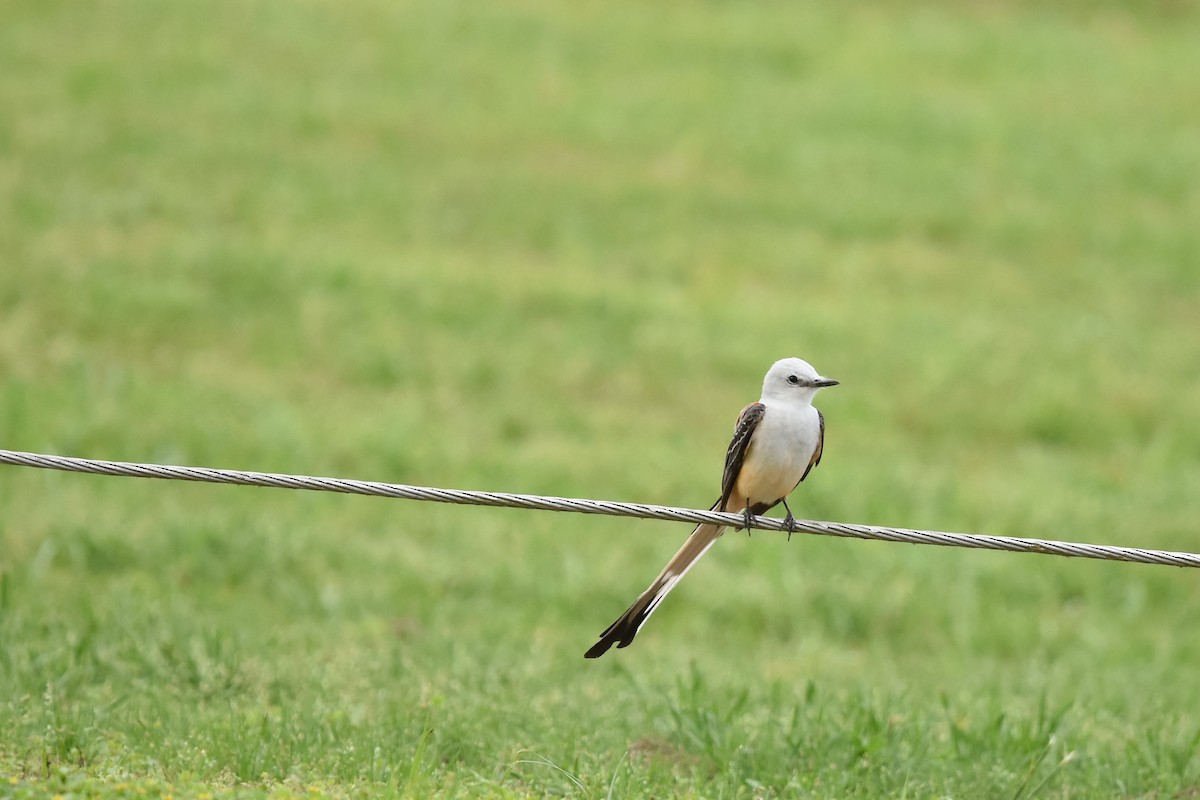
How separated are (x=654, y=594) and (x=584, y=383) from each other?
7.37 meters

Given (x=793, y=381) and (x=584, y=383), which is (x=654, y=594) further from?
(x=584, y=383)

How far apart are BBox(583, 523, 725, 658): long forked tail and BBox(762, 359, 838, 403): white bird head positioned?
57cm

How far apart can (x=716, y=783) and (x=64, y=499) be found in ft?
19.5

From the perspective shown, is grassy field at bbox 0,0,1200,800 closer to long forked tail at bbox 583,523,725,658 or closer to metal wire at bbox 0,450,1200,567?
long forked tail at bbox 583,523,725,658

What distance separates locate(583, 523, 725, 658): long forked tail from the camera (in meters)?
4.83

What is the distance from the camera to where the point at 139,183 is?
14945mm

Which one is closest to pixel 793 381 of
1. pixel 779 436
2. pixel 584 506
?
pixel 779 436

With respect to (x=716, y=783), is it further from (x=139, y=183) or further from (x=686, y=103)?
(x=686, y=103)

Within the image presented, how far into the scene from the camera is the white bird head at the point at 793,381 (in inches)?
208

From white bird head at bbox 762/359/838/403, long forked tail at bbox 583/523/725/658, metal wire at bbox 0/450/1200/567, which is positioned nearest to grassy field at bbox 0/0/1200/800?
long forked tail at bbox 583/523/725/658

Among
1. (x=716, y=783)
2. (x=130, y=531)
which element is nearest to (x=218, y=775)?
(x=716, y=783)

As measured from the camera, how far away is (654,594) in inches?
195

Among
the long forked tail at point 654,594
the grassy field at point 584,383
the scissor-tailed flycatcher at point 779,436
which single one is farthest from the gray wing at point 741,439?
the grassy field at point 584,383

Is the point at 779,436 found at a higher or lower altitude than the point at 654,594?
higher
